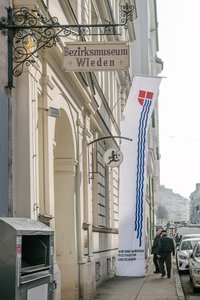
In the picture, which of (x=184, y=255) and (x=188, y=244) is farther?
(x=188, y=244)

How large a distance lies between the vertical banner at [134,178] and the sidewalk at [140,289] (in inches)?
21.9

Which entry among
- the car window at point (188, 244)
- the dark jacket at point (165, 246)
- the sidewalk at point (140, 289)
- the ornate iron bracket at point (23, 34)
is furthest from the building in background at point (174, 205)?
the ornate iron bracket at point (23, 34)

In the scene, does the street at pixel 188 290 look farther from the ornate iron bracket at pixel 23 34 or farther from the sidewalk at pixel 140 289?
the ornate iron bracket at pixel 23 34

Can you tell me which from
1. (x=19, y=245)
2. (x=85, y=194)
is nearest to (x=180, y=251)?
(x=85, y=194)

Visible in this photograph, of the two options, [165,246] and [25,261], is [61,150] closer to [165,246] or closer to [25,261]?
[25,261]

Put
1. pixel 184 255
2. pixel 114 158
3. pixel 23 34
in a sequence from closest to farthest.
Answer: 1. pixel 23 34
2. pixel 114 158
3. pixel 184 255

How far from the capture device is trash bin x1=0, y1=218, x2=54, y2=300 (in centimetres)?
636

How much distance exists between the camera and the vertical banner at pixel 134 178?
18.6 m

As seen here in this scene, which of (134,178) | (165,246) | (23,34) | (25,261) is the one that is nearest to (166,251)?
(165,246)

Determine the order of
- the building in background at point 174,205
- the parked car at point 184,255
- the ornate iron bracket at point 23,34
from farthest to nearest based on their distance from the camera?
1. the building in background at point 174,205
2. the parked car at point 184,255
3. the ornate iron bracket at point 23,34

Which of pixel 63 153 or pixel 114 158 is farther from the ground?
pixel 114 158

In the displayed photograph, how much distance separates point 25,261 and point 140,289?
1052 cm

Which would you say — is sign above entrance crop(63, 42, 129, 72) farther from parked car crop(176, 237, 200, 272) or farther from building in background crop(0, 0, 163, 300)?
parked car crop(176, 237, 200, 272)

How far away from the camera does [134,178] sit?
19.0 metres
